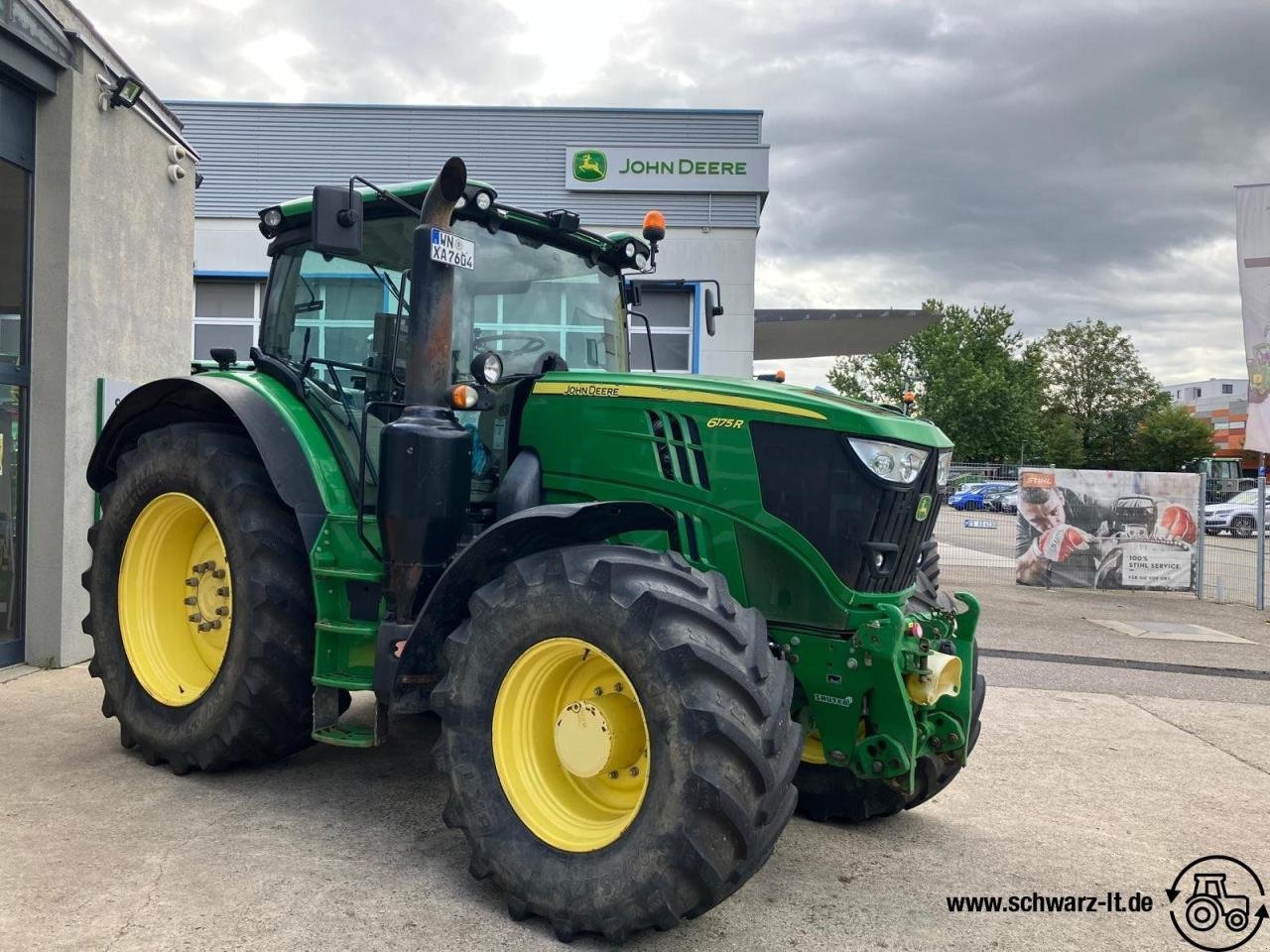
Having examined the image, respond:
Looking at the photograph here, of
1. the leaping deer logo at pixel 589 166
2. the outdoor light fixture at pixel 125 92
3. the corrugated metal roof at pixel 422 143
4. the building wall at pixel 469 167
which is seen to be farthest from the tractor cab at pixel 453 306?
the leaping deer logo at pixel 589 166

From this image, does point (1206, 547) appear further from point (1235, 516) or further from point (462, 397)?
point (462, 397)

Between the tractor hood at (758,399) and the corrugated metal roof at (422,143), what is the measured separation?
510 inches

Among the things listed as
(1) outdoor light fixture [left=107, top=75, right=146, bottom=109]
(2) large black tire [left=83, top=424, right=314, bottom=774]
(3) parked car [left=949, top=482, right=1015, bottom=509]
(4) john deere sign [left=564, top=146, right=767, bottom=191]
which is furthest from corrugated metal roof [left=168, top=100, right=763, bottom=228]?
(2) large black tire [left=83, top=424, right=314, bottom=774]

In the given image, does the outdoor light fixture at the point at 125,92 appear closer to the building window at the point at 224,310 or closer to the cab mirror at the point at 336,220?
the cab mirror at the point at 336,220

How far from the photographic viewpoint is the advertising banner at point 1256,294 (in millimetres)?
12758

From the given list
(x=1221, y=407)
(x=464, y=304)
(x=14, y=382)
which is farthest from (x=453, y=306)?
(x=1221, y=407)

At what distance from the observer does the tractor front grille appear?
3.57 metres

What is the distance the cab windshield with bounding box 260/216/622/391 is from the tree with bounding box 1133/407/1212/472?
58.4 m

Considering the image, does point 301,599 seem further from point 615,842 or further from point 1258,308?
point 1258,308

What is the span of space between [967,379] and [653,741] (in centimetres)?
5146

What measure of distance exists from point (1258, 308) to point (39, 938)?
14071 mm

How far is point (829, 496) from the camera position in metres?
3.57

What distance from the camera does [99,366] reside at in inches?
269

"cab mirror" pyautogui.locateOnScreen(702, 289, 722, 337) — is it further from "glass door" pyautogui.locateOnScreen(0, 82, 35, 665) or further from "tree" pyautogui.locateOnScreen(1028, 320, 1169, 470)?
"tree" pyautogui.locateOnScreen(1028, 320, 1169, 470)
